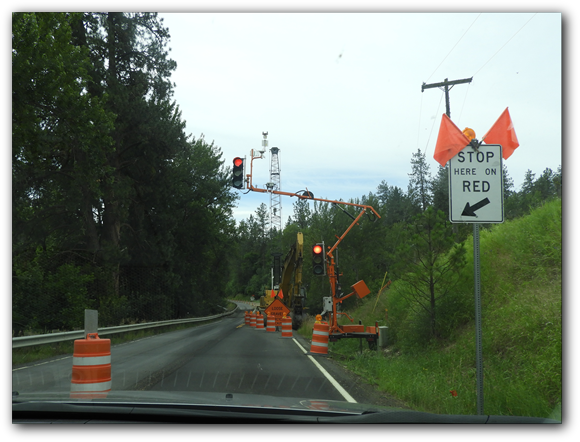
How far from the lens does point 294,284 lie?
27.1 meters

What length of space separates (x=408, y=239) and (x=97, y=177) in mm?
17860

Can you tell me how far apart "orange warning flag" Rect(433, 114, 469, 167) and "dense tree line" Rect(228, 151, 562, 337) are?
58.5 inches

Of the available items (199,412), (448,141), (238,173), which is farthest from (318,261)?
(199,412)

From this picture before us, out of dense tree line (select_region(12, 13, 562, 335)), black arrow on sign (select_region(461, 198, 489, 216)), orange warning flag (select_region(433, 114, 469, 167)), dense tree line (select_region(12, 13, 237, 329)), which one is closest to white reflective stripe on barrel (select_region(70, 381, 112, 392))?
black arrow on sign (select_region(461, 198, 489, 216))

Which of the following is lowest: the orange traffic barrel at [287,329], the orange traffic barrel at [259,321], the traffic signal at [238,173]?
the orange traffic barrel at [259,321]

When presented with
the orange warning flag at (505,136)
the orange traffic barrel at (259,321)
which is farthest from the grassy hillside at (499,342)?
the orange traffic barrel at (259,321)

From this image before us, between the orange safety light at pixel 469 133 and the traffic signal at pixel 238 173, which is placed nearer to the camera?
the orange safety light at pixel 469 133

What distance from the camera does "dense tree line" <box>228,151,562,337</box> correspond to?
13164 mm

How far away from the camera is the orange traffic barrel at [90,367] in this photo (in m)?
6.41

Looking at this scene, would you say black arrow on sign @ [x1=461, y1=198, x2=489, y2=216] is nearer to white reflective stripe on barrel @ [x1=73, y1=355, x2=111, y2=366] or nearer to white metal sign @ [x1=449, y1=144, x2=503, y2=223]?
white metal sign @ [x1=449, y1=144, x2=503, y2=223]

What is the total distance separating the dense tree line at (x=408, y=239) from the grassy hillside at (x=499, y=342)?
69 centimetres

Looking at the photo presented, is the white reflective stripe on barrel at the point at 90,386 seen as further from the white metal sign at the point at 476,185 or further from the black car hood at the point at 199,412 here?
the white metal sign at the point at 476,185
